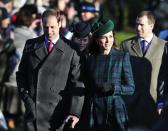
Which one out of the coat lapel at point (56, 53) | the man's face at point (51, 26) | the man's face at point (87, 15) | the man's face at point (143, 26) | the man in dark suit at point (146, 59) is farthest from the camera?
the man's face at point (87, 15)

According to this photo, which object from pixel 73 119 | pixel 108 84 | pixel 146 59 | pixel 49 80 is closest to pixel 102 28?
pixel 108 84

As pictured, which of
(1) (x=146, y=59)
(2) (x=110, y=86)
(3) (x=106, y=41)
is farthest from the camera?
(1) (x=146, y=59)

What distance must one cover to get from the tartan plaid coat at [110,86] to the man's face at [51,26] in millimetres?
616

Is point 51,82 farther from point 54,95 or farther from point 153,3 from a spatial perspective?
point 153,3

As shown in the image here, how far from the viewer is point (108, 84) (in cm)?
891

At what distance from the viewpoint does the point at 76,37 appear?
10.6m

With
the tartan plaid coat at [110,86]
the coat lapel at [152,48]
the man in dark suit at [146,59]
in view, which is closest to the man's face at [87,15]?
the man in dark suit at [146,59]

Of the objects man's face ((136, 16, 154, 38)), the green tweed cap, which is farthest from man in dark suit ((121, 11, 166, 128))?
the green tweed cap

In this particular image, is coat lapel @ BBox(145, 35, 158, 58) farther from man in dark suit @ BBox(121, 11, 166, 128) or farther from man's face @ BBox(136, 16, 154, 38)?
man's face @ BBox(136, 16, 154, 38)

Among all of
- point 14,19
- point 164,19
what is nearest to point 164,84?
point 14,19

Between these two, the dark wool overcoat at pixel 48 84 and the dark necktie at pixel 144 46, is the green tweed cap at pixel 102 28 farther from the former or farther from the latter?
the dark necktie at pixel 144 46

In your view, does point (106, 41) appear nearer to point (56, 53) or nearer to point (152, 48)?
point (56, 53)

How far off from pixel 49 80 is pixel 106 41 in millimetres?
778

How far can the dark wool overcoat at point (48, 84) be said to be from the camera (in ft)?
30.8
